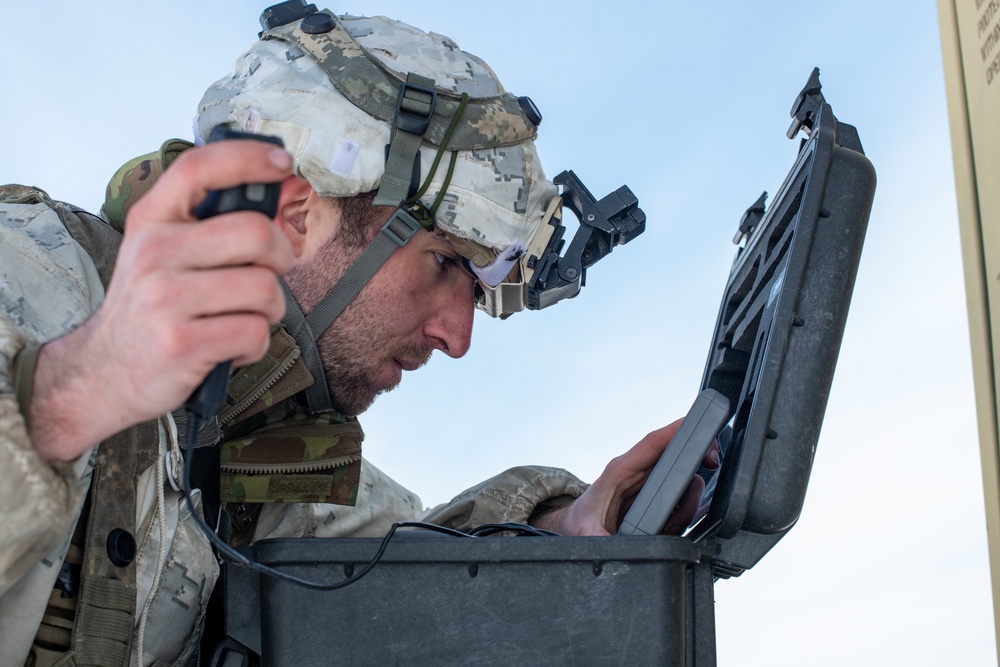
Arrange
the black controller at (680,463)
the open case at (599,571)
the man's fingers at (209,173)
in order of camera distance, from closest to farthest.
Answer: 1. the man's fingers at (209,173)
2. the open case at (599,571)
3. the black controller at (680,463)

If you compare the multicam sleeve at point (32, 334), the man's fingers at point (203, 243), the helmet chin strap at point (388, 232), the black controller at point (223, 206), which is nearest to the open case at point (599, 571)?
the multicam sleeve at point (32, 334)

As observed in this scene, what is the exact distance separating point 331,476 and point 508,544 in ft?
→ 2.95

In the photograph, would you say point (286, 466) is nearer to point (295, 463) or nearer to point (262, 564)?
point (295, 463)

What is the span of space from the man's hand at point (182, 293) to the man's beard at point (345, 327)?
Result: 1337 millimetres

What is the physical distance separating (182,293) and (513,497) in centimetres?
153

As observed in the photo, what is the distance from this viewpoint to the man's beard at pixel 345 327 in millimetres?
2350

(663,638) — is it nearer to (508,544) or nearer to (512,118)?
(508,544)

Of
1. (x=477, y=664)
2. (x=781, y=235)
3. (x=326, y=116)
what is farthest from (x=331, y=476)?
(x=781, y=235)

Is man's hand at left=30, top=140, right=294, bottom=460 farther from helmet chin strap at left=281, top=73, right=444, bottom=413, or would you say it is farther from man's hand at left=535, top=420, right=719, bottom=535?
helmet chin strap at left=281, top=73, right=444, bottom=413

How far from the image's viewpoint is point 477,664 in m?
1.44

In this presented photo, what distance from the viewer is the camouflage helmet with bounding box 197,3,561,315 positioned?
7.23ft

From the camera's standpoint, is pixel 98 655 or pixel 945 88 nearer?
pixel 945 88

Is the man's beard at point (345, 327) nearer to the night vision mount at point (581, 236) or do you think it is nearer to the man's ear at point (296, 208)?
the man's ear at point (296, 208)

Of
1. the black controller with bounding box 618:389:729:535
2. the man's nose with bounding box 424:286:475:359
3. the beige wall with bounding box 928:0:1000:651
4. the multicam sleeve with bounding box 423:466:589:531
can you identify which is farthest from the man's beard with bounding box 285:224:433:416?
the beige wall with bounding box 928:0:1000:651
